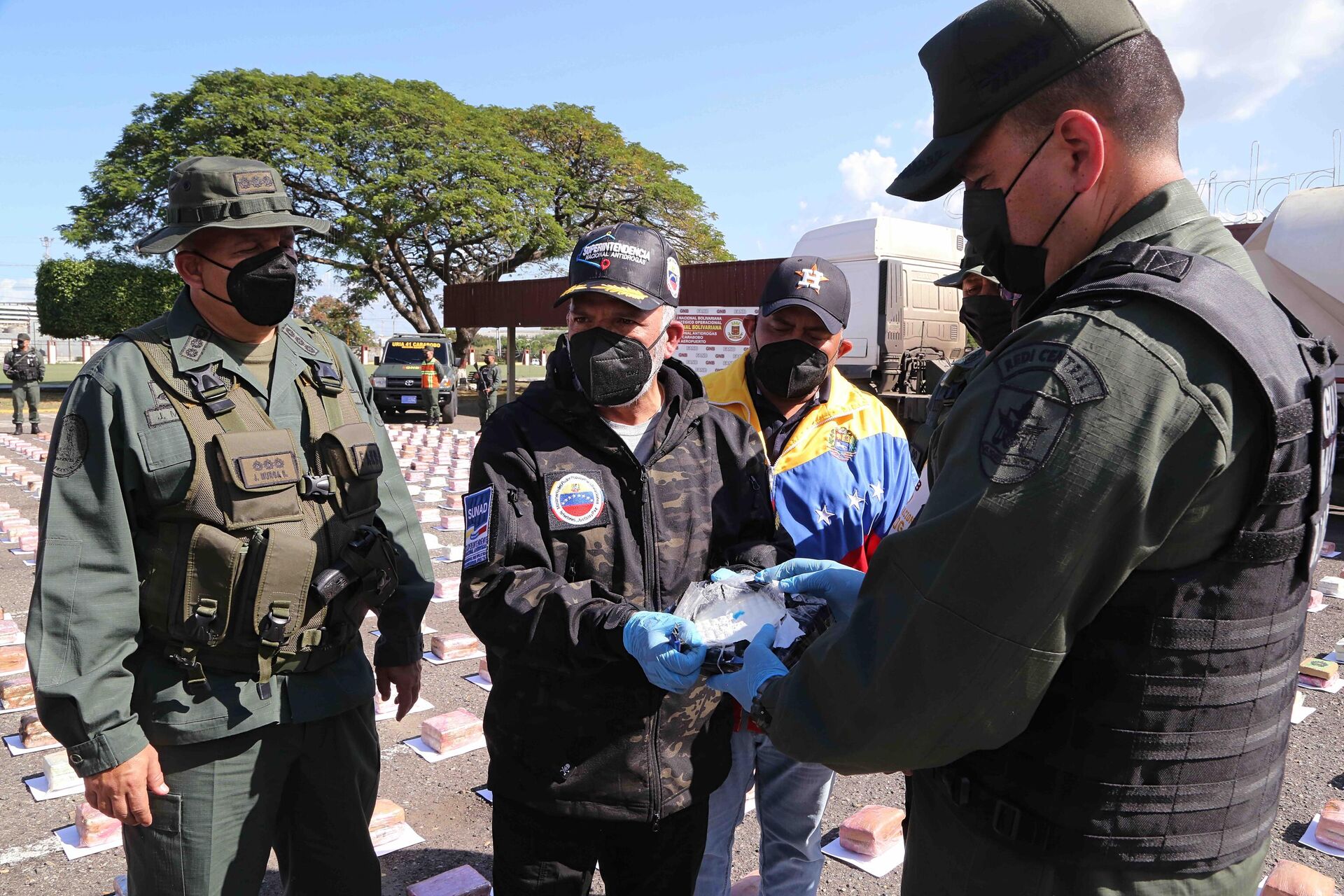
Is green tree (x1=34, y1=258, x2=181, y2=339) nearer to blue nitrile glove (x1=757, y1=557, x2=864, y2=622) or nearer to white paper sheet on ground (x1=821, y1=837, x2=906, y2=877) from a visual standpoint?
white paper sheet on ground (x1=821, y1=837, x2=906, y2=877)

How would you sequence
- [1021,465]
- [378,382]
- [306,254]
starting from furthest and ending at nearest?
[306,254], [378,382], [1021,465]

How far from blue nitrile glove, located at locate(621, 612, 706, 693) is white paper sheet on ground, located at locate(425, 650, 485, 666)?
11.4ft

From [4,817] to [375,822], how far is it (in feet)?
4.70

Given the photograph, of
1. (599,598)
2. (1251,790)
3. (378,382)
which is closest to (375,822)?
(599,598)

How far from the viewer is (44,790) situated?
11.1 feet

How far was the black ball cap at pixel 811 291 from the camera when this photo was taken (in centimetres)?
278

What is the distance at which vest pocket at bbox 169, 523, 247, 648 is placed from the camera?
191 centimetres

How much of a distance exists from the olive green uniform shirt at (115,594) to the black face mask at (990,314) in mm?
3132


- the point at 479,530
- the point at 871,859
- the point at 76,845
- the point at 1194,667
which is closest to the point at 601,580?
the point at 479,530

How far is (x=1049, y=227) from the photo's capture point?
1.28m

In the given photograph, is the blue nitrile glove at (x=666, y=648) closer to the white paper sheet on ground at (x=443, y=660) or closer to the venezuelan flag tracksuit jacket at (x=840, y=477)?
the venezuelan flag tracksuit jacket at (x=840, y=477)

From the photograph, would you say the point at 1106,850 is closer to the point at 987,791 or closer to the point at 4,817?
the point at 987,791

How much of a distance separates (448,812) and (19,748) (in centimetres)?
206

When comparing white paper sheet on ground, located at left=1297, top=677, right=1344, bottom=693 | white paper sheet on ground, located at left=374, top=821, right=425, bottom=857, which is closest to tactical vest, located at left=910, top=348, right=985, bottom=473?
white paper sheet on ground, located at left=374, top=821, right=425, bottom=857
